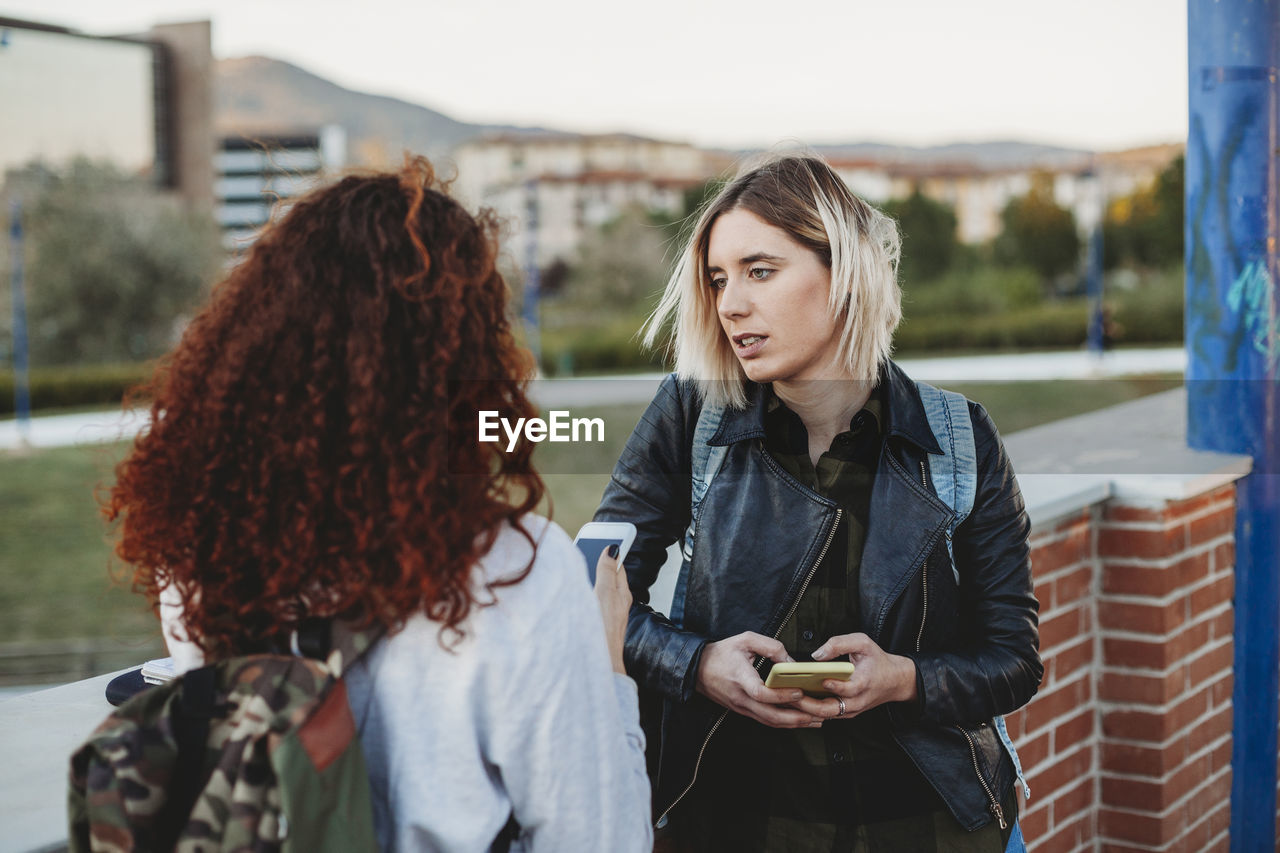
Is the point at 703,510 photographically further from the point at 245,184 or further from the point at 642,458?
the point at 245,184

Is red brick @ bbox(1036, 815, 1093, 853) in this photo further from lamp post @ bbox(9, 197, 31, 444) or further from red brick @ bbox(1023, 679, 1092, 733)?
lamp post @ bbox(9, 197, 31, 444)

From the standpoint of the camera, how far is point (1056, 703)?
3127 millimetres

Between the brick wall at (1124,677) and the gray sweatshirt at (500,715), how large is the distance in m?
2.03

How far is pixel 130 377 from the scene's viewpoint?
43.2 m

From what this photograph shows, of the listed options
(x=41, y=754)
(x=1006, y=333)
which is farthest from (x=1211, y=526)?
(x=1006, y=333)

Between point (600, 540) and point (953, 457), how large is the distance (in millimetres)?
616

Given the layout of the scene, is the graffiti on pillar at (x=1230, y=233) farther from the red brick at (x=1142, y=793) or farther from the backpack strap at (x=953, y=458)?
the backpack strap at (x=953, y=458)

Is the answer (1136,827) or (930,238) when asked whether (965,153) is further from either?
(1136,827)

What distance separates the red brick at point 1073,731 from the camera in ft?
10.4

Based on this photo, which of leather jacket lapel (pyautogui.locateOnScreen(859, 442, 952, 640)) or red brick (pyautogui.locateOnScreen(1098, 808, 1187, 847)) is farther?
red brick (pyautogui.locateOnScreen(1098, 808, 1187, 847))

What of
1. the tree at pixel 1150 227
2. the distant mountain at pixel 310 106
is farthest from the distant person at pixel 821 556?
the distant mountain at pixel 310 106

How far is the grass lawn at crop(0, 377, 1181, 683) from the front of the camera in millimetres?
22438

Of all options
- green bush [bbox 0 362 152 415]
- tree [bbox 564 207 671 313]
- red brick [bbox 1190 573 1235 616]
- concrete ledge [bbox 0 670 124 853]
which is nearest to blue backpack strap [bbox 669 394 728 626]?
concrete ledge [bbox 0 670 124 853]

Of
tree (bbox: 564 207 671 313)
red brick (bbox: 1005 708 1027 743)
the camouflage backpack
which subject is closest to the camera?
the camouflage backpack
